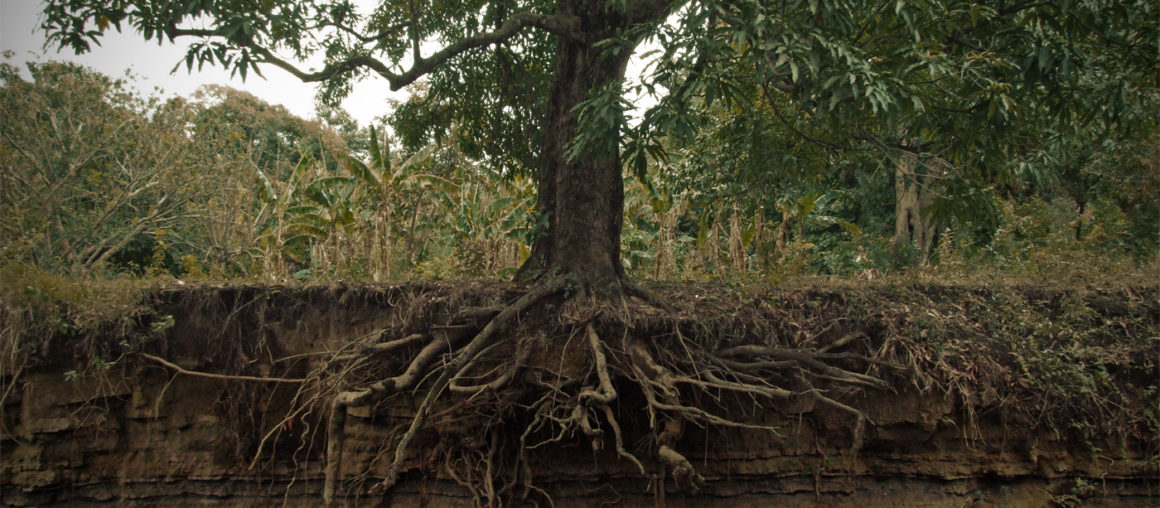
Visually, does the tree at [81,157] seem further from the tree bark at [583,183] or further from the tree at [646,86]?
the tree bark at [583,183]

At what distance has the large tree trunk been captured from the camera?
579cm

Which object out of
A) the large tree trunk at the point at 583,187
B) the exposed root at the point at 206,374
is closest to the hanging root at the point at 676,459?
the large tree trunk at the point at 583,187

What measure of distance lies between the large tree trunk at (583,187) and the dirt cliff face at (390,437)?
77 centimetres

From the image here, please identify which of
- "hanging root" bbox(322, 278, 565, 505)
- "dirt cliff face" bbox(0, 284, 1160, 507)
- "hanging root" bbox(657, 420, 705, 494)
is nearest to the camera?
"hanging root" bbox(657, 420, 705, 494)

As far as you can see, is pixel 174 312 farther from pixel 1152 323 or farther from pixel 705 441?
pixel 1152 323

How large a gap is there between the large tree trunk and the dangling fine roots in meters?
0.33

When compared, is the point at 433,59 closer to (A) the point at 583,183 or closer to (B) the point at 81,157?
(A) the point at 583,183

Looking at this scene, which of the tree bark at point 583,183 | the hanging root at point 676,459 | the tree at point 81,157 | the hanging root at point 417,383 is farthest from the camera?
the tree at point 81,157

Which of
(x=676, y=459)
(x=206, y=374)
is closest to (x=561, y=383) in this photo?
(x=676, y=459)

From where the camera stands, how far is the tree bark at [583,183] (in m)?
5.77

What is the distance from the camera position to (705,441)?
590 centimetres

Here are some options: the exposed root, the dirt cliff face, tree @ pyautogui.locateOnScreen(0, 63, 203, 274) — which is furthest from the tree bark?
tree @ pyautogui.locateOnScreen(0, 63, 203, 274)

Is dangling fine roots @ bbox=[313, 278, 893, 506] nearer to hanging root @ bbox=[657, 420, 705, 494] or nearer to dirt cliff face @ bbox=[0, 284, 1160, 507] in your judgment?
hanging root @ bbox=[657, 420, 705, 494]

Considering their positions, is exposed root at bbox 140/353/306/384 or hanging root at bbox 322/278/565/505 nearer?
hanging root at bbox 322/278/565/505
